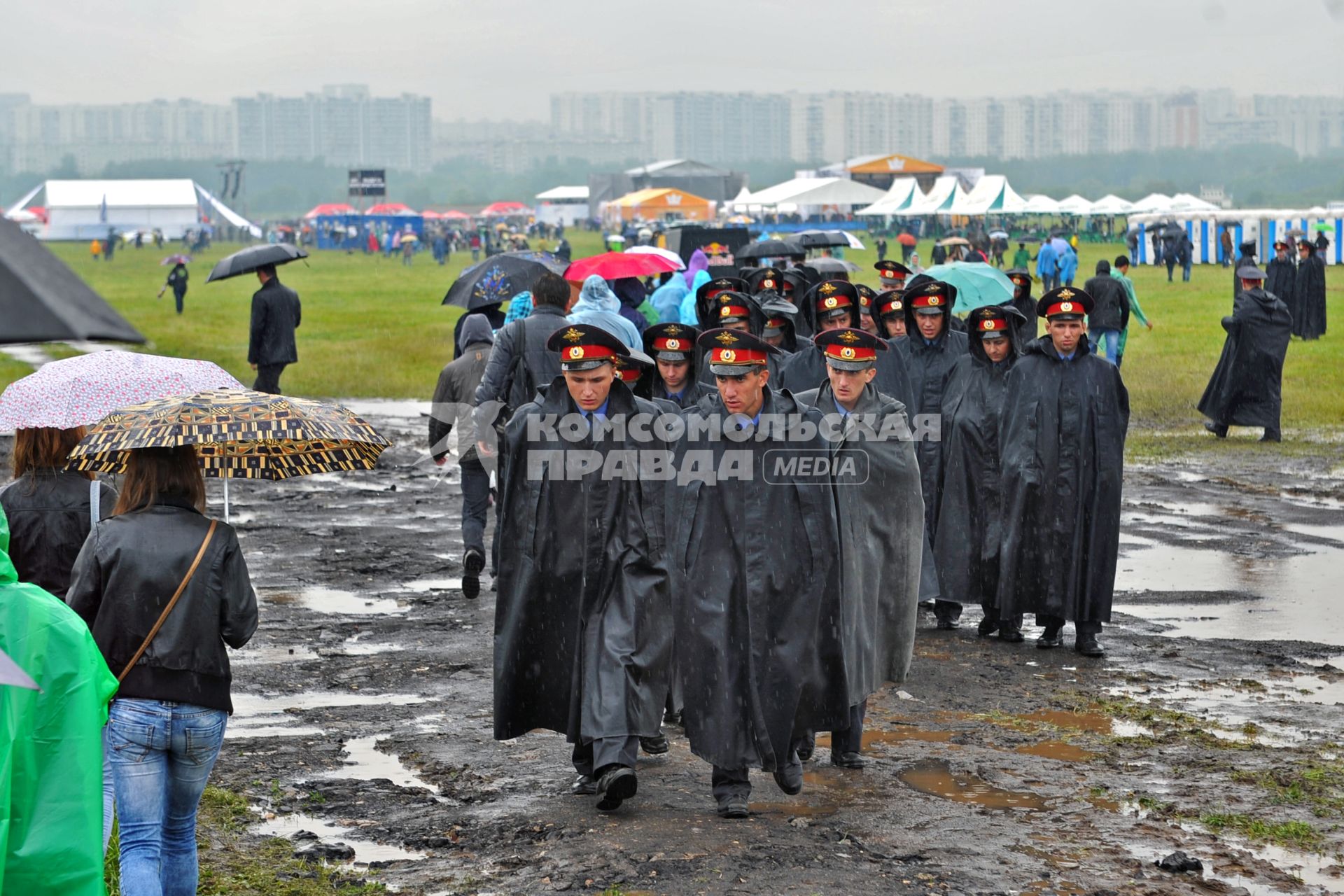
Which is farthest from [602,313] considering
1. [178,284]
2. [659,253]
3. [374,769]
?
[178,284]

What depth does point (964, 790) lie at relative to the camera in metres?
6.90

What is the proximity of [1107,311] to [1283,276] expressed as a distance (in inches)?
325

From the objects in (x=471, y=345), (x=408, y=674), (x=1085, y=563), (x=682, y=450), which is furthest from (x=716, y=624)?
(x=471, y=345)

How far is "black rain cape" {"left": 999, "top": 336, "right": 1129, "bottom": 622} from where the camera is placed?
9375 millimetres

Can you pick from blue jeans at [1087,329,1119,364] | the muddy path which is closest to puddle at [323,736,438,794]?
the muddy path

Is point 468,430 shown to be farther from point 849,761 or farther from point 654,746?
point 849,761

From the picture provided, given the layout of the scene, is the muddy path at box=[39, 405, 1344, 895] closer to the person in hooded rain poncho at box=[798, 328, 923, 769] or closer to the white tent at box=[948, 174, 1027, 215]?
the person in hooded rain poncho at box=[798, 328, 923, 769]

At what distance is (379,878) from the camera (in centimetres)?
589

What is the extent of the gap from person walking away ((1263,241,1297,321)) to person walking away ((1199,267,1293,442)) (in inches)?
418

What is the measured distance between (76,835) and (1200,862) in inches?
147

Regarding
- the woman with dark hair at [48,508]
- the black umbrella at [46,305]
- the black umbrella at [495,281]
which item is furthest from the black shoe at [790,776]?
the black umbrella at [495,281]

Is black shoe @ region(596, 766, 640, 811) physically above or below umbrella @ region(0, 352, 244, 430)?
below

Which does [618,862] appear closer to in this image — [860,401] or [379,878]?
[379,878]

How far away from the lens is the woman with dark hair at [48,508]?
5.46 m
